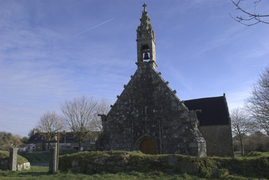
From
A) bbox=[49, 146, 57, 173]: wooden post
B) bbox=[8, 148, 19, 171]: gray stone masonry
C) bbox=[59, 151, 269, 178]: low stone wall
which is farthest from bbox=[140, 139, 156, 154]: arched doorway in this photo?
bbox=[8, 148, 19, 171]: gray stone masonry

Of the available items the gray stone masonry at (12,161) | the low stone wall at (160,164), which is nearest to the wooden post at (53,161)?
the low stone wall at (160,164)

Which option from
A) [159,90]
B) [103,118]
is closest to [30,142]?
[103,118]

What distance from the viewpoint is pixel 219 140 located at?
2130 cm

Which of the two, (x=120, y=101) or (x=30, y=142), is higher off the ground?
(x=120, y=101)

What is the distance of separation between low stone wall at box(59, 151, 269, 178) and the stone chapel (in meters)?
3.91

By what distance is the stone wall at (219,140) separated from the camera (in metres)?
20.8

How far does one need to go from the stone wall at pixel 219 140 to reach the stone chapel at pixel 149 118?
9.46 metres

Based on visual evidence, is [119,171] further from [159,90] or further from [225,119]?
[225,119]

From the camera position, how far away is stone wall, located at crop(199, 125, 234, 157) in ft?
68.4

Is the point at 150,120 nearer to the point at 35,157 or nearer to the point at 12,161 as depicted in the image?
the point at 12,161

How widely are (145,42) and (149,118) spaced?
5768 millimetres

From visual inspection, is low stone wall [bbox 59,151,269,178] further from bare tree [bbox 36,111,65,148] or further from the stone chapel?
bare tree [bbox 36,111,65,148]

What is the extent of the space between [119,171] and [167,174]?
1.92 metres

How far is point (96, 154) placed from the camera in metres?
8.62
